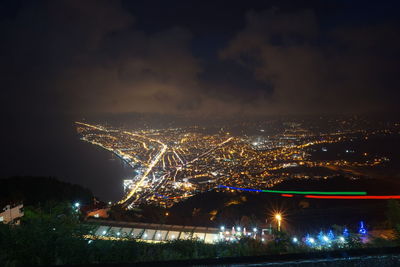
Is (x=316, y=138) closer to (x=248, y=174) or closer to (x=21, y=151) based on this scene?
(x=248, y=174)

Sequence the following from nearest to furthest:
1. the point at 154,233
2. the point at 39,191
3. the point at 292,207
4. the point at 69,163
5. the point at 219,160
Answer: the point at 154,233 → the point at 39,191 → the point at 292,207 → the point at 219,160 → the point at 69,163

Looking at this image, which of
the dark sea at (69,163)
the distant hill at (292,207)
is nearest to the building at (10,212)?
the distant hill at (292,207)

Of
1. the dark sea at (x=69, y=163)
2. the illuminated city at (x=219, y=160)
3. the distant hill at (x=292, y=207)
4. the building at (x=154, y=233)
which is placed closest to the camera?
the building at (x=154, y=233)

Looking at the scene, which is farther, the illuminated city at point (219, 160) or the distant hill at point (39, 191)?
the illuminated city at point (219, 160)

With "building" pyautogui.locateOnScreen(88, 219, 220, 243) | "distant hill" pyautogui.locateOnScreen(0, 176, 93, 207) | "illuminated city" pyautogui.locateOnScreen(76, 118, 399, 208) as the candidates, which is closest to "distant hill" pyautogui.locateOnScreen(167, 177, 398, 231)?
"illuminated city" pyautogui.locateOnScreen(76, 118, 399, 208)

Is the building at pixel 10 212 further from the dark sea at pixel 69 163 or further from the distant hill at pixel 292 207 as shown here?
the dark sea at pixel 69 163

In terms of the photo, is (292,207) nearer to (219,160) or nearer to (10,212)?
(10,212)

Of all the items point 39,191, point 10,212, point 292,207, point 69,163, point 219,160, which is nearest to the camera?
point 10,212

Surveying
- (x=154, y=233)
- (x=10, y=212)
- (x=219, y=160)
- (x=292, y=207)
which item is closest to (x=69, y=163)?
(x=219, y=160)
